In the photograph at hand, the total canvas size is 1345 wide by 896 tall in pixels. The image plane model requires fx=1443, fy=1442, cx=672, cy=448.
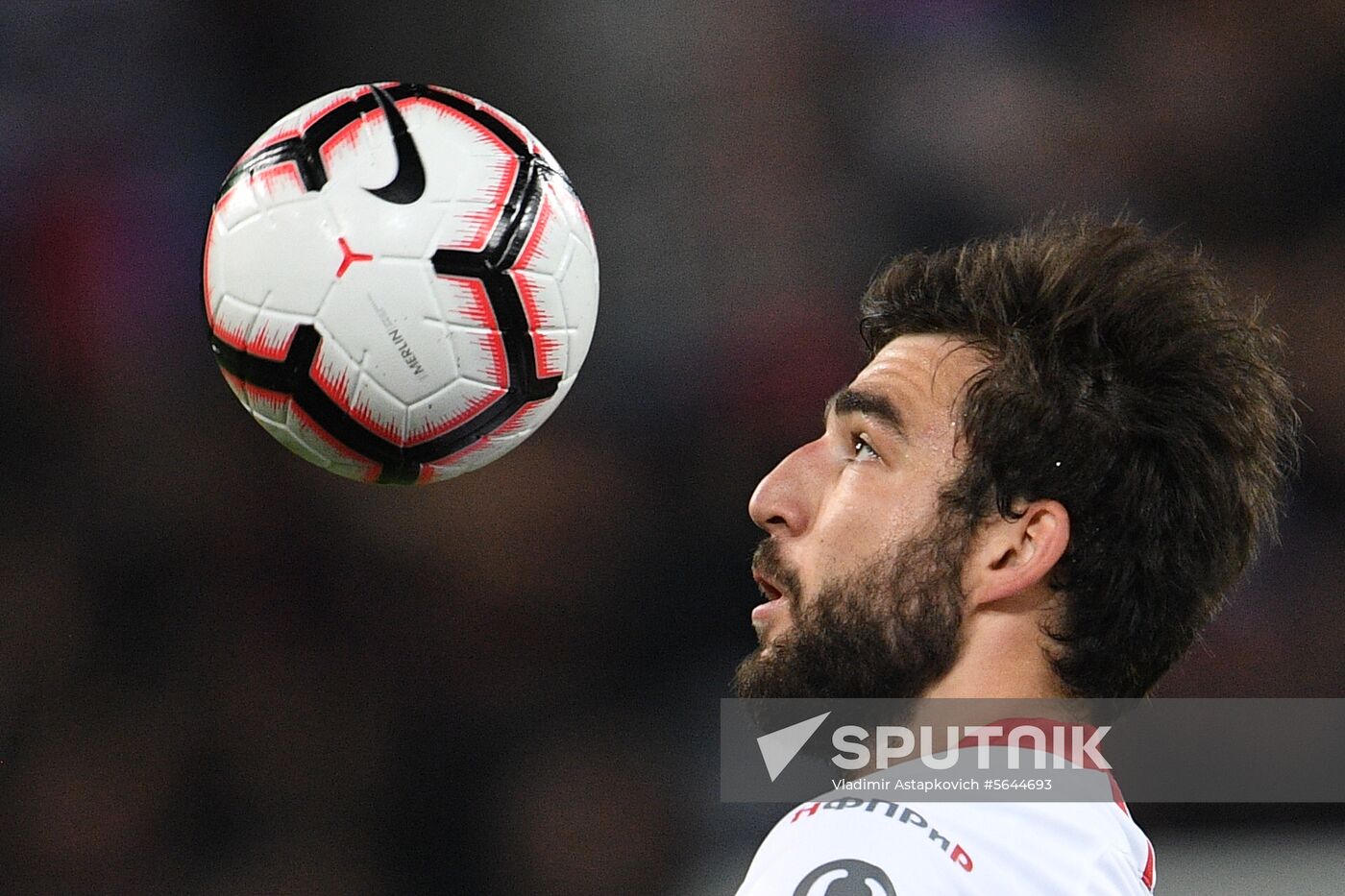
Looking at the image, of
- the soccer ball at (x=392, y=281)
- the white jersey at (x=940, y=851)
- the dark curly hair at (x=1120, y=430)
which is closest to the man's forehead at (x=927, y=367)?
the dark curly hair at (x=1120, y=430)

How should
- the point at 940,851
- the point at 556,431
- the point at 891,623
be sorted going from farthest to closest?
the point at 556,431 → the point at 891,623 → the point at 940,851

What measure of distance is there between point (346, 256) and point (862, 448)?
944 mm

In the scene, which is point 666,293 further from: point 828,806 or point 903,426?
point 828,806

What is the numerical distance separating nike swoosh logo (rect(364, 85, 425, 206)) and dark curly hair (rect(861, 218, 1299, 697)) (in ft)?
3.19

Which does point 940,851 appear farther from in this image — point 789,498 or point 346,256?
point 346,256

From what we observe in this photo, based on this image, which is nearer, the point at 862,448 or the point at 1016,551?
the point at 1016,551

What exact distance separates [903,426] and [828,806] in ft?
2.34

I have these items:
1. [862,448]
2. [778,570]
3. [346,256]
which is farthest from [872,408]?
[346,256]

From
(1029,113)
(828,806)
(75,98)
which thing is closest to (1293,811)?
(1029,113)

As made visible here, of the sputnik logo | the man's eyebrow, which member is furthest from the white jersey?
the sputnik logo

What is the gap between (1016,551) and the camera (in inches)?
93.1

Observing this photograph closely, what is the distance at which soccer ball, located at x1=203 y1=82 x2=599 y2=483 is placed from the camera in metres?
2.15

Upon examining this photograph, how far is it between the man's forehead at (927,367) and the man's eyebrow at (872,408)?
0.09 feet

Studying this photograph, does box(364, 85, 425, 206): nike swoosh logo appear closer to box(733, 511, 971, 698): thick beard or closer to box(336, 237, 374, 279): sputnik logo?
box(336, 237, 374, 279): sputnik logo
